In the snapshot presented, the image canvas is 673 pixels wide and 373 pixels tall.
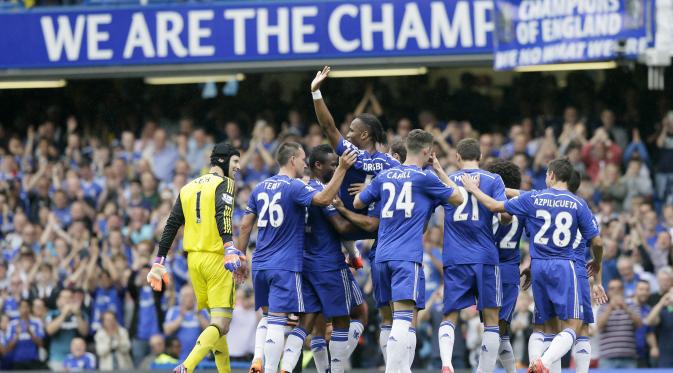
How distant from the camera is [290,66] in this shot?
20828mm

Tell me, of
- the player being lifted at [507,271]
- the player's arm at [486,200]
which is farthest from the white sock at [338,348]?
the player's arm at [486,200]

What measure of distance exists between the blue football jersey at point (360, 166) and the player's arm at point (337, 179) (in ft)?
1.05

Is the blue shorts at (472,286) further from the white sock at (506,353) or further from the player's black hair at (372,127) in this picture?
the player's black hair at (372,127)

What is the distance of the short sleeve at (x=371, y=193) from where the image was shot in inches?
500

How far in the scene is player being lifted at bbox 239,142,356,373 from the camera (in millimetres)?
13016

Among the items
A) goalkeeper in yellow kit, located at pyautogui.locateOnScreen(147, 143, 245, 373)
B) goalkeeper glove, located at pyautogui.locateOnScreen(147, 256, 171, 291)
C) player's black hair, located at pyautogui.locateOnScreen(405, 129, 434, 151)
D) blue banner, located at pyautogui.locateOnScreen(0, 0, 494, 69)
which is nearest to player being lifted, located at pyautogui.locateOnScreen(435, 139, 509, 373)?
player's black hair, located at pyautogui.locateOnScreen(405, 129, 434, 151)

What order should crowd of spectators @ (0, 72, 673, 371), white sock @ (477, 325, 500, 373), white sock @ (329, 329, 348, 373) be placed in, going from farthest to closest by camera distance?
crowd of spectators @ (0, 72, 673, 371) < white sock @ (329, 329, 348, 373) < white sock @ (477, 325, 500, 373)

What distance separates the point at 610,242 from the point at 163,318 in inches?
249

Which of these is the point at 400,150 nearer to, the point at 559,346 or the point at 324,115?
the point at 324,115

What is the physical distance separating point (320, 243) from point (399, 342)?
145 centimetres

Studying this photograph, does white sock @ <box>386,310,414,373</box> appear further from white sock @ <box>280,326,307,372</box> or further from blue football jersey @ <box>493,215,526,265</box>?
blue football jersey @ <box>493,215,526,265</box>

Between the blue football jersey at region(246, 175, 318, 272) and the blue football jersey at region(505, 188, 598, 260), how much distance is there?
1.99m

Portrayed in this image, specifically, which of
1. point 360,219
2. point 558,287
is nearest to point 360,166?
point 360,219

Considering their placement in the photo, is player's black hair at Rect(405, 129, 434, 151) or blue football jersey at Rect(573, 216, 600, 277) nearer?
player's black hair at Rect(405, 129, 434, 151)
